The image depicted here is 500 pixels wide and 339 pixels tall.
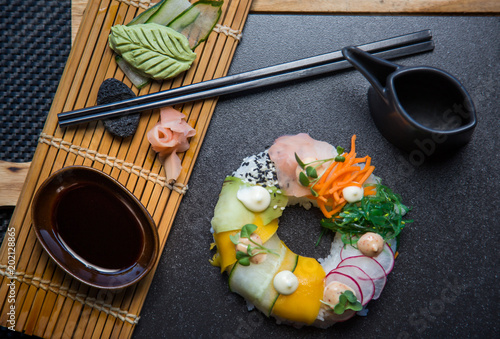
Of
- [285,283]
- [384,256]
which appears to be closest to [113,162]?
[285,283]

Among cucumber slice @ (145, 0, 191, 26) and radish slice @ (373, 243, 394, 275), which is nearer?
radish slice @ (373, 243, 394, 275)

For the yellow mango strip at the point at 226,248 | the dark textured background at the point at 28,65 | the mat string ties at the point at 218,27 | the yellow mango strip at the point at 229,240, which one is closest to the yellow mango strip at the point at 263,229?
the yellow mango strip at the point at 229,240

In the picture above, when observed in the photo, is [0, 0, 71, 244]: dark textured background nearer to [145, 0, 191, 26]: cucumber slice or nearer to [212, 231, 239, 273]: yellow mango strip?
[145, 0, 191, 26]: cucumber slice

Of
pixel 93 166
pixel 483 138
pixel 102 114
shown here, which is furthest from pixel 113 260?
pixel 483 138

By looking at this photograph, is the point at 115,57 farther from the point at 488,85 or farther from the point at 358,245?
the point at 488,85

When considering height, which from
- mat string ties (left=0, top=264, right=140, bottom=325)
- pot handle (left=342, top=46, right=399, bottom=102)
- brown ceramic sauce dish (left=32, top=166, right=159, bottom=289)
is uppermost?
pot handle (left=342, top=46, right=399, bottom=102)

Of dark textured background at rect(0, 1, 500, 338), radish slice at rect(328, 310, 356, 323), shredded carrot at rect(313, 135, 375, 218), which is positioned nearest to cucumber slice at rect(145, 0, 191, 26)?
dark textured background at rect(0, 1, 500, 338)
